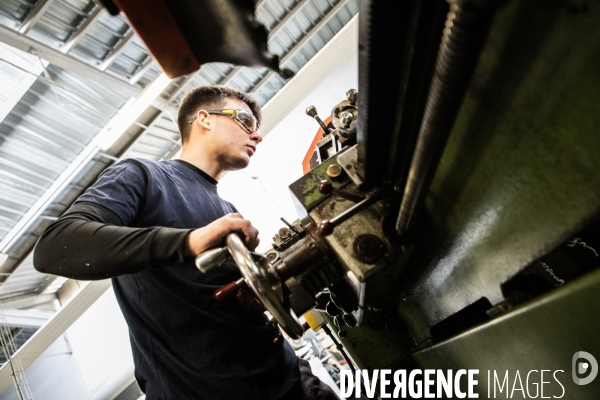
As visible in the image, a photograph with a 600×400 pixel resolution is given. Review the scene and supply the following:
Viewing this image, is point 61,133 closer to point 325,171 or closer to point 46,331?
point 46,331

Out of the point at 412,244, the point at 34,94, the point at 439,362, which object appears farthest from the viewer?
the point at 34,94

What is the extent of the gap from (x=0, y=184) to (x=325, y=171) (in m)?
4.04

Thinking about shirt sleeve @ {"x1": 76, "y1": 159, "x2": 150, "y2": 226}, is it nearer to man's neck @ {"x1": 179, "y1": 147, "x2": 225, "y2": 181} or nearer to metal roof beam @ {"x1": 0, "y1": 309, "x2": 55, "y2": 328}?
man's neck @ {"x1": 179, "y1": 147, "x2": 225, "y2": 181}

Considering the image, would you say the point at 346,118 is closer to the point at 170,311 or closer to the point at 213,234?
the point at 213,234

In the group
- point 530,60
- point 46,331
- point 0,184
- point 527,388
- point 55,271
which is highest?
point 0,184

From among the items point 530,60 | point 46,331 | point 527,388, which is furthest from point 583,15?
point 46,331

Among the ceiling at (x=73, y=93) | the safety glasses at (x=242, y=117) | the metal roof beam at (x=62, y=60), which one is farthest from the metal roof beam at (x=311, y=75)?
the safety glasses at (x=242, y=117)

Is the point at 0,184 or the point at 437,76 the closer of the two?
the point at 437,76

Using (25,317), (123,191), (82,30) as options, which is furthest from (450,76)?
(25,317)

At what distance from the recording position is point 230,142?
4.47 feet

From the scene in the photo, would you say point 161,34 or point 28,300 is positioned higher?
point 28,300

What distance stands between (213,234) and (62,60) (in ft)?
9.61

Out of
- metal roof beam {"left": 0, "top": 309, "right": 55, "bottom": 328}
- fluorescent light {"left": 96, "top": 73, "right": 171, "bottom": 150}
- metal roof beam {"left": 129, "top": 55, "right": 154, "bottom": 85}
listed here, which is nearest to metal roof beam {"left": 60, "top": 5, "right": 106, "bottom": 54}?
metal roof beam {"left": 129, "top": 55, "right": 154, "bottom": 85}

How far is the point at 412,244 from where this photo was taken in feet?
1.96
